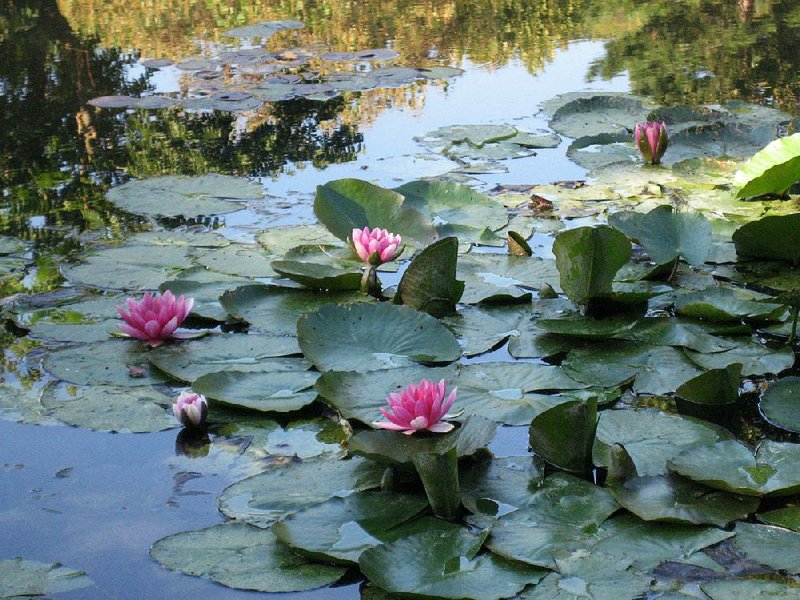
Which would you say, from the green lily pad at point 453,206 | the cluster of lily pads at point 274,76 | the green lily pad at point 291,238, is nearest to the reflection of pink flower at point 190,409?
the green lily pad at point 291,238

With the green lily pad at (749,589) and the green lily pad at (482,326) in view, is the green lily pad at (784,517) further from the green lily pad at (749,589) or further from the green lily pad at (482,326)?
the green lily pad at (482,326)

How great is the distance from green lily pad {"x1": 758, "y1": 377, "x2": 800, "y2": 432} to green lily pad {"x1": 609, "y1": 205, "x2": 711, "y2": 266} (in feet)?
2.27

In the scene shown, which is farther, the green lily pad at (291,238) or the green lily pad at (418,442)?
the green lily pad at (291,238)

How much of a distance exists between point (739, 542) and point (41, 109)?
14.6ft

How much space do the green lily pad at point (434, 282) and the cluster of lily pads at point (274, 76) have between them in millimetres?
2628

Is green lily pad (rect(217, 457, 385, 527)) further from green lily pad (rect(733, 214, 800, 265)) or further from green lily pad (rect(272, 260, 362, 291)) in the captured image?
green lily pad (rect(733, 214, 800, 265))

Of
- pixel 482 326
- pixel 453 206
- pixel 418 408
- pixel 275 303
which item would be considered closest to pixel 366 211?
pixel 453 206

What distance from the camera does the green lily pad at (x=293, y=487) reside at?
1.73 meters

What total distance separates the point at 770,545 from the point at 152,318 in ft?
4.97

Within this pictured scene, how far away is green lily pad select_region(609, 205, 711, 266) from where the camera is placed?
8.83ft

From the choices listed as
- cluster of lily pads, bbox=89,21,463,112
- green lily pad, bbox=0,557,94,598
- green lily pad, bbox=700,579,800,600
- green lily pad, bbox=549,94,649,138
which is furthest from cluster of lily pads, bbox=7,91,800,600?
cluster of lily pads, bbox=89,21,463,112

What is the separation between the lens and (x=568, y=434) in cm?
180

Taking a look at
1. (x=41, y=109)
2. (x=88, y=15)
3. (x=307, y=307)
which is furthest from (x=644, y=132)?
(x=88, y=15)

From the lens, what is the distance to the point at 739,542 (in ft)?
5.14
